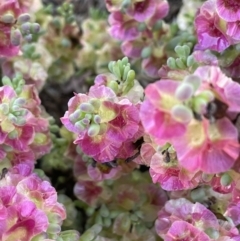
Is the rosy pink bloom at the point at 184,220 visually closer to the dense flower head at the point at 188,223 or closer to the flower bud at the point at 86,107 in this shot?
the dense flower head at the point at 188,223

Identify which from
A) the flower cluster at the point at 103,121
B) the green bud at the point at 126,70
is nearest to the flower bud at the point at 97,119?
the flower cluster at the point at 103,121

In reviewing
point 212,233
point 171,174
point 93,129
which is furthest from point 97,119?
point 212,233

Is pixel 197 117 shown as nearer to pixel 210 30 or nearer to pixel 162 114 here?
pixel 162 114

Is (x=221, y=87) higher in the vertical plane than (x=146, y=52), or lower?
higher

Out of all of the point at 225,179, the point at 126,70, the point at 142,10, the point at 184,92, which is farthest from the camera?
the point at 142,10

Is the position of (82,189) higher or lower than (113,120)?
lower

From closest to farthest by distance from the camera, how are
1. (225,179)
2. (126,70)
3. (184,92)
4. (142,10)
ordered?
(184,92)
(225,179)
(126,70)
(142,10)

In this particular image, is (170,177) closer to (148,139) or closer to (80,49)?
(148,139)

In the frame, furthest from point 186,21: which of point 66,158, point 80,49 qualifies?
point 66,158
